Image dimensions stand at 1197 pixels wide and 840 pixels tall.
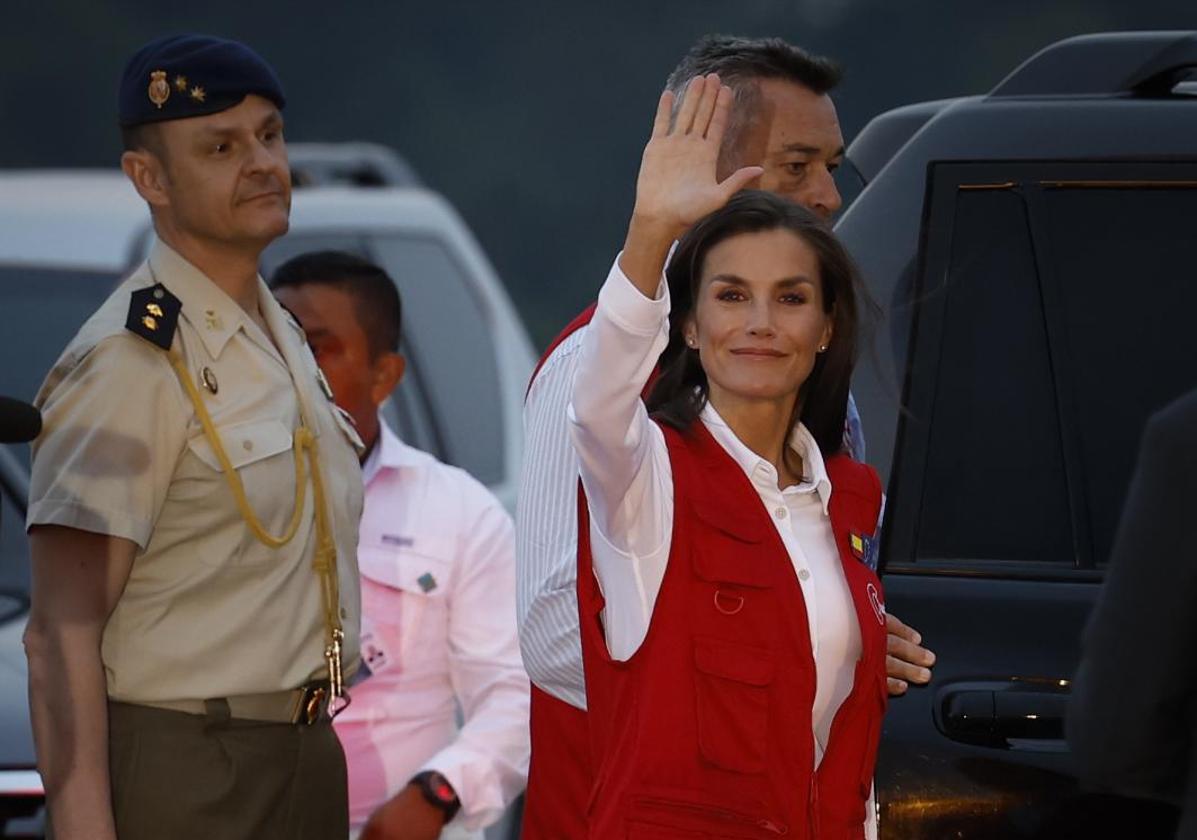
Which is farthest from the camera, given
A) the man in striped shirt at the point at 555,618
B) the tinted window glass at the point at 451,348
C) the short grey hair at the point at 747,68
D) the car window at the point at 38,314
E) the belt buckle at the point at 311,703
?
the tinted window glass at the point at 451,348

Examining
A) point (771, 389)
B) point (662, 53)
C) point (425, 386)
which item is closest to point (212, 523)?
point (771, 389)

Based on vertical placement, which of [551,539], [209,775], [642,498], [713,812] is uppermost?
[642,498]

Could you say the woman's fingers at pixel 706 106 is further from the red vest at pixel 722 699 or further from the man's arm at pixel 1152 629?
the man's arm at pixel 1152 629

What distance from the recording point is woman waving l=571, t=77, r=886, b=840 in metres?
2.94

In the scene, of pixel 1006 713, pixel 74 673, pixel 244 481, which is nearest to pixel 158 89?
pixel 244 481

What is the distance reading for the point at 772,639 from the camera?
303cm

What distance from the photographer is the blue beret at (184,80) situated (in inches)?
139

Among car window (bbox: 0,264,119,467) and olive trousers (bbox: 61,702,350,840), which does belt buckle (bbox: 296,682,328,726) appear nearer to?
olive trousers (bbox: 61,702,350,840)

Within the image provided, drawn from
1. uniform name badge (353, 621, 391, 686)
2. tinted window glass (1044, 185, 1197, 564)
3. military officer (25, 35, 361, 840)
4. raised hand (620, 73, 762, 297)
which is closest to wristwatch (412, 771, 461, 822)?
uniform name badge (353, 621, 391, 686)

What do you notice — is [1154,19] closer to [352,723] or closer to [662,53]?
[662,53]

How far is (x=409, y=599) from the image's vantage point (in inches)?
172

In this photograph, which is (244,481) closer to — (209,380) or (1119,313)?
(209,380)

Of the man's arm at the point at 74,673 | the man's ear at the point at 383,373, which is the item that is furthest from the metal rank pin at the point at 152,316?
the man's ear at the point at 383,373

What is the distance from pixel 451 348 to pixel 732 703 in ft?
12.5
